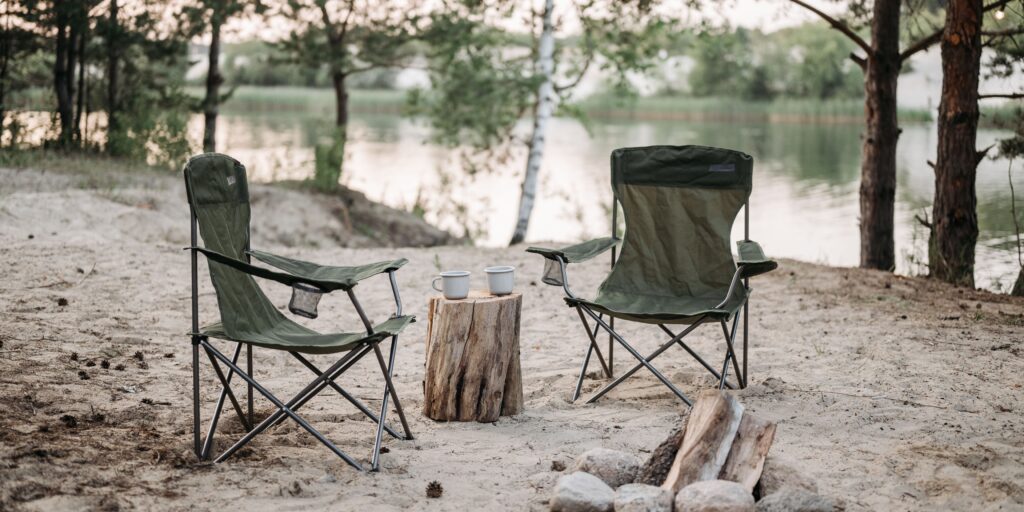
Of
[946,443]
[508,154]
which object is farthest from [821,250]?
[946,443]

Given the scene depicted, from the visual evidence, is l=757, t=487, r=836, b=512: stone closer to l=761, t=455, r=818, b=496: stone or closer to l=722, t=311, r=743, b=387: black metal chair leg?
l=761, t=455, r=818, b=496: stone

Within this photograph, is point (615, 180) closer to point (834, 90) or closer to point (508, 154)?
point (508, 154)

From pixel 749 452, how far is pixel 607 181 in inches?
486

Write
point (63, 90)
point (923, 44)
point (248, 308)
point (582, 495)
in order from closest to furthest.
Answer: point (582, 495), point (248, 308), point (923, 44), point (63, 90)

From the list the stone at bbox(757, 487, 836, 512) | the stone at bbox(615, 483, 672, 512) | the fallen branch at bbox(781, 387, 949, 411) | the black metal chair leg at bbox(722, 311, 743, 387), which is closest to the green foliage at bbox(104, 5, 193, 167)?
the black metal chair leg at bbox(722, 311, 743, 387)

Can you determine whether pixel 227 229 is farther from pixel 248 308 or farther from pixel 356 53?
pixel 356 53

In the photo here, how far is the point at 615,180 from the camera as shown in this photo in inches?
153

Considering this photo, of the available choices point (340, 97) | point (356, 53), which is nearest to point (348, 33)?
point (356, 53)

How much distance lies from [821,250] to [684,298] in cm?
702

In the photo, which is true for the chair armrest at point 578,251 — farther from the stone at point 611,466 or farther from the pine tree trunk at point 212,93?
the pine tree trunk at point 212,93

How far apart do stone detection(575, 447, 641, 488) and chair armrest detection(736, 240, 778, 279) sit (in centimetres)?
104

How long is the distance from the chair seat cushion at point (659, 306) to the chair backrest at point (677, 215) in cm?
6

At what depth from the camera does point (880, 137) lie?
6406 millimetres

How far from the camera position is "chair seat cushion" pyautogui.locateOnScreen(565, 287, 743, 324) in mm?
3211
